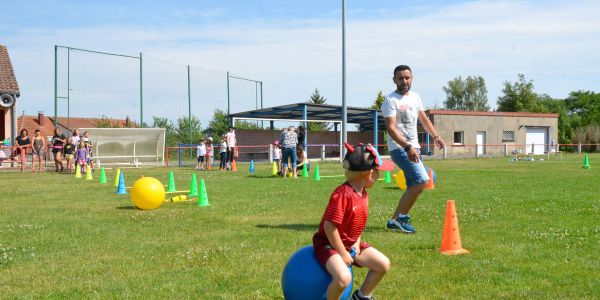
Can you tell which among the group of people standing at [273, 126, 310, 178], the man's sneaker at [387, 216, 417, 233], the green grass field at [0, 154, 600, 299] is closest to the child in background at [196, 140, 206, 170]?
the group of people standing at [273, 126, 310, 178]

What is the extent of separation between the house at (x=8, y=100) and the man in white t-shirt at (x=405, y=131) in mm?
28006

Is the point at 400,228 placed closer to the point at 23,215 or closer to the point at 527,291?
the point at 527,291

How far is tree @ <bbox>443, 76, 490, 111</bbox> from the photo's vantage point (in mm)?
100188

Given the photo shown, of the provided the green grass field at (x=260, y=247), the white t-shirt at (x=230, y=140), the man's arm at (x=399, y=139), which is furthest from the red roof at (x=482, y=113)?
the man's arm at (x=399, y=139)

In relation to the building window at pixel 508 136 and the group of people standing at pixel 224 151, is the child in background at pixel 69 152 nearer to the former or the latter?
the group of people standing at pixel 224 151

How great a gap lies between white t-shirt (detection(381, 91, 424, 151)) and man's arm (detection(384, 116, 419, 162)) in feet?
0.28

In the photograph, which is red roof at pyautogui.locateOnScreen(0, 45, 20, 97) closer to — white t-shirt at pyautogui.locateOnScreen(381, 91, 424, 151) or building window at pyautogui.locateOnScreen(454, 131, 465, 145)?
white t-shirt at pyautogui.locateOnScreen(381, 91, 424, 151)

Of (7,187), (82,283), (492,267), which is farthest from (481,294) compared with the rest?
(7,187)

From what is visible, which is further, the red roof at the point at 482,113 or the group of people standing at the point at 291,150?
the red roof at the point at 482,113

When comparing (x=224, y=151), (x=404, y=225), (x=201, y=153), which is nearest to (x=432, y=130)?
(x=404, y=225)

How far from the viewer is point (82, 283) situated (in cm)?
568

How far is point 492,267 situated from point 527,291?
2.97 feet

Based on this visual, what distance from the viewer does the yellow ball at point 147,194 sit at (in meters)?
11.3

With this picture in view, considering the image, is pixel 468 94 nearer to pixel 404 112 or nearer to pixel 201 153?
pixel 201 153
